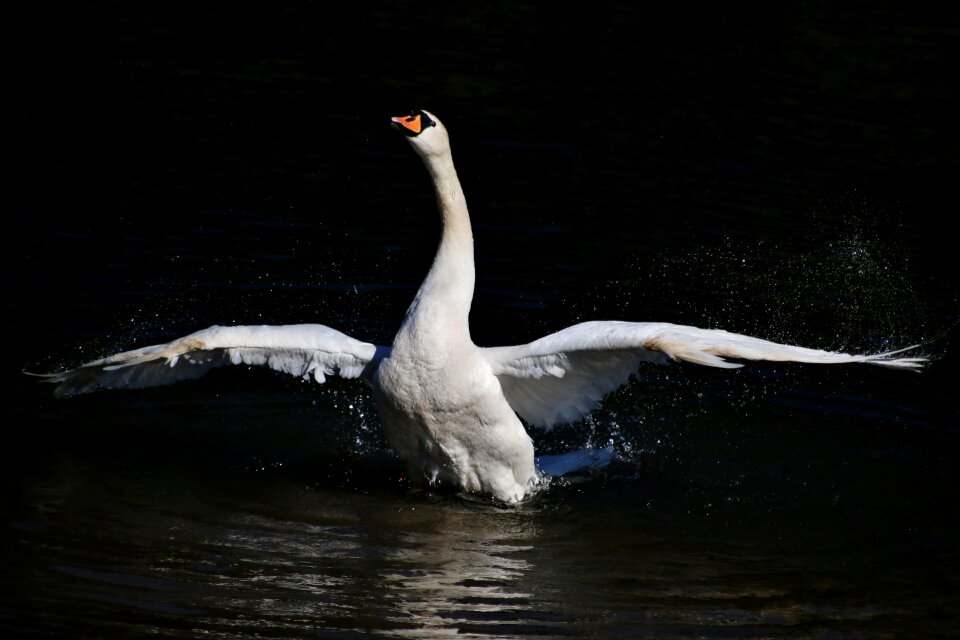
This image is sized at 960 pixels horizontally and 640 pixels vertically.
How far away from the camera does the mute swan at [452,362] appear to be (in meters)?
8.73

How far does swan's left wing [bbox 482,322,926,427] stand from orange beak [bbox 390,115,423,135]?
1.56 metres

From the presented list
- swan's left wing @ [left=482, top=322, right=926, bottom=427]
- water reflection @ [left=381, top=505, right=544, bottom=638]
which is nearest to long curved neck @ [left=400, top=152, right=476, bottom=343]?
swan's left wing @ [left=482, top=322, right=926, bottom=427]

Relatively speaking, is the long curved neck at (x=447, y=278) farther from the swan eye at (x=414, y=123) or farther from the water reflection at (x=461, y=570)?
the water reflection at (x=461, y=570)

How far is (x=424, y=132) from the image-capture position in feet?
29.6

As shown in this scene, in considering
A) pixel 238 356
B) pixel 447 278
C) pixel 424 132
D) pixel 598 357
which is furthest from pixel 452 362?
pixel 238 356

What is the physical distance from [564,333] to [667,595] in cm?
185

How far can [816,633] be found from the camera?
24.9 ft

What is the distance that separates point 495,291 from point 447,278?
452cm

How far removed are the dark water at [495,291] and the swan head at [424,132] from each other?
2.39m

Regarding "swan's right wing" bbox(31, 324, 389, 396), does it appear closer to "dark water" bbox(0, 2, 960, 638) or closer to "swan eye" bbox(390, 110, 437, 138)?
"dark water" bbox(0, 2, 960, 638)

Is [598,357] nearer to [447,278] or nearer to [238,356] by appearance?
[447,278]

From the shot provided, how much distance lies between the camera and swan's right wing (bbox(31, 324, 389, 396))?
9312 mm

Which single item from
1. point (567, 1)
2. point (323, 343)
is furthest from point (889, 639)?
point (567, 1)

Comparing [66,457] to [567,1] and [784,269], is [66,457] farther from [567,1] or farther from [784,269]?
[567,1]
